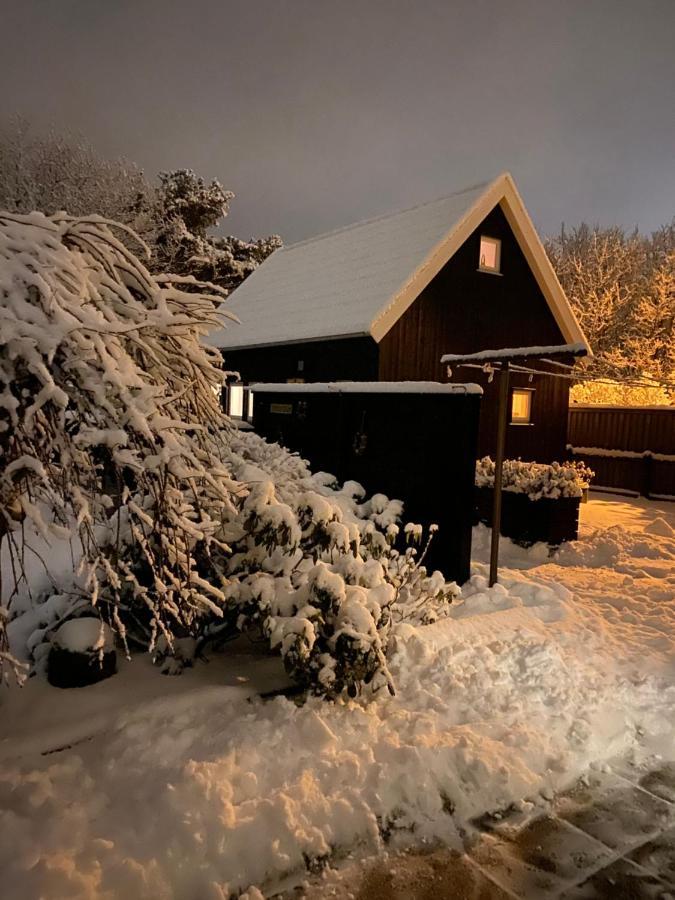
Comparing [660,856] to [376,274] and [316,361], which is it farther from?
[376,274]

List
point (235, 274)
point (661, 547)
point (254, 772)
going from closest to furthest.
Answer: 1. point (254, 772)
2. point (661, 547)
3. point (235, 274)

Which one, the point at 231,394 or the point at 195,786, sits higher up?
the point at 231,394

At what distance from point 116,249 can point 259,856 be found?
2946mm

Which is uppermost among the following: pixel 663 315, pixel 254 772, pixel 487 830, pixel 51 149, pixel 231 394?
pixel 51 149

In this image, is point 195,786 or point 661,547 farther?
point 661,547

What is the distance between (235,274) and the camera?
2825cm

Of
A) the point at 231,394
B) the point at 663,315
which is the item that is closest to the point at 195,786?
the point at 231,394

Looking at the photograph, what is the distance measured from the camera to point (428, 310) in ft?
43.0

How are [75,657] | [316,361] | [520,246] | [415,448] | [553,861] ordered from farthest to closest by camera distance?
[520,246] < [316,361] < [415,448] < [75,657] < [553,861]

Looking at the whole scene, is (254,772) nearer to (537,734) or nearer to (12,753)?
(12,753)

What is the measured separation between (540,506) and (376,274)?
7.05 meters

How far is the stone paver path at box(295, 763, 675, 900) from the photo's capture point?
8.52 ft

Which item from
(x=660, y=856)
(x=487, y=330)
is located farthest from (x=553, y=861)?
(x=487, y=330)

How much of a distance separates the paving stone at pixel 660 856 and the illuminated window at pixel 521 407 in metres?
12.6
